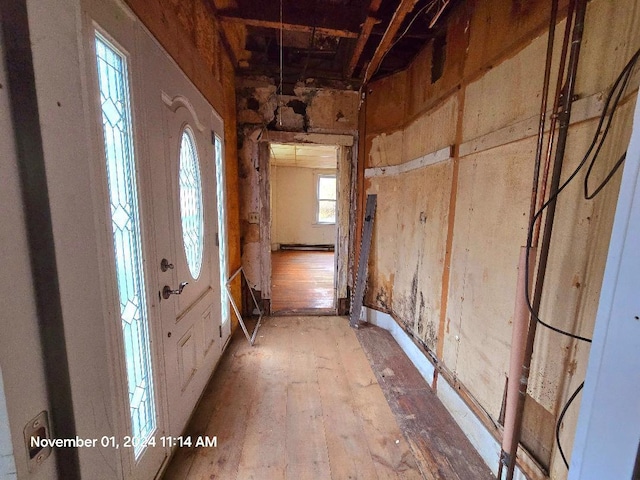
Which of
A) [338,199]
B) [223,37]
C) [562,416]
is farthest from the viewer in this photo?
[338,199]

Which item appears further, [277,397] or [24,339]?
[277,397]

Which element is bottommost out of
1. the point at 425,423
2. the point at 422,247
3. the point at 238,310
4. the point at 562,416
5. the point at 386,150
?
the point at 425,423

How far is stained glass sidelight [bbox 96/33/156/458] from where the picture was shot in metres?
1.01

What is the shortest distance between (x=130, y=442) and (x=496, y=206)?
6.76 feet

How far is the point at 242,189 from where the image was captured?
10.3 feet

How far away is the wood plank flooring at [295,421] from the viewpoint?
4.79ft

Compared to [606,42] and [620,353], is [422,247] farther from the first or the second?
[620,353]

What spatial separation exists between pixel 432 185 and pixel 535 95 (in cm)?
99

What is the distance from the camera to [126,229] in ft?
3.65

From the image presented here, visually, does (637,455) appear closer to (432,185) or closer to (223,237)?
(432,185)

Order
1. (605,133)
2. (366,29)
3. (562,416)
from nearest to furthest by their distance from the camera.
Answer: (605,133) < (562,416) < (366,29)

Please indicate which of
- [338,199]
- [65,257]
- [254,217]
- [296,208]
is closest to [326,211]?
[296,208]

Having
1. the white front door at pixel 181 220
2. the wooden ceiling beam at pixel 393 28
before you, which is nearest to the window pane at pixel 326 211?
the wooden ceiling beam at pixel 393 28

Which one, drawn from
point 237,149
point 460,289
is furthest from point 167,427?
point 237,149
